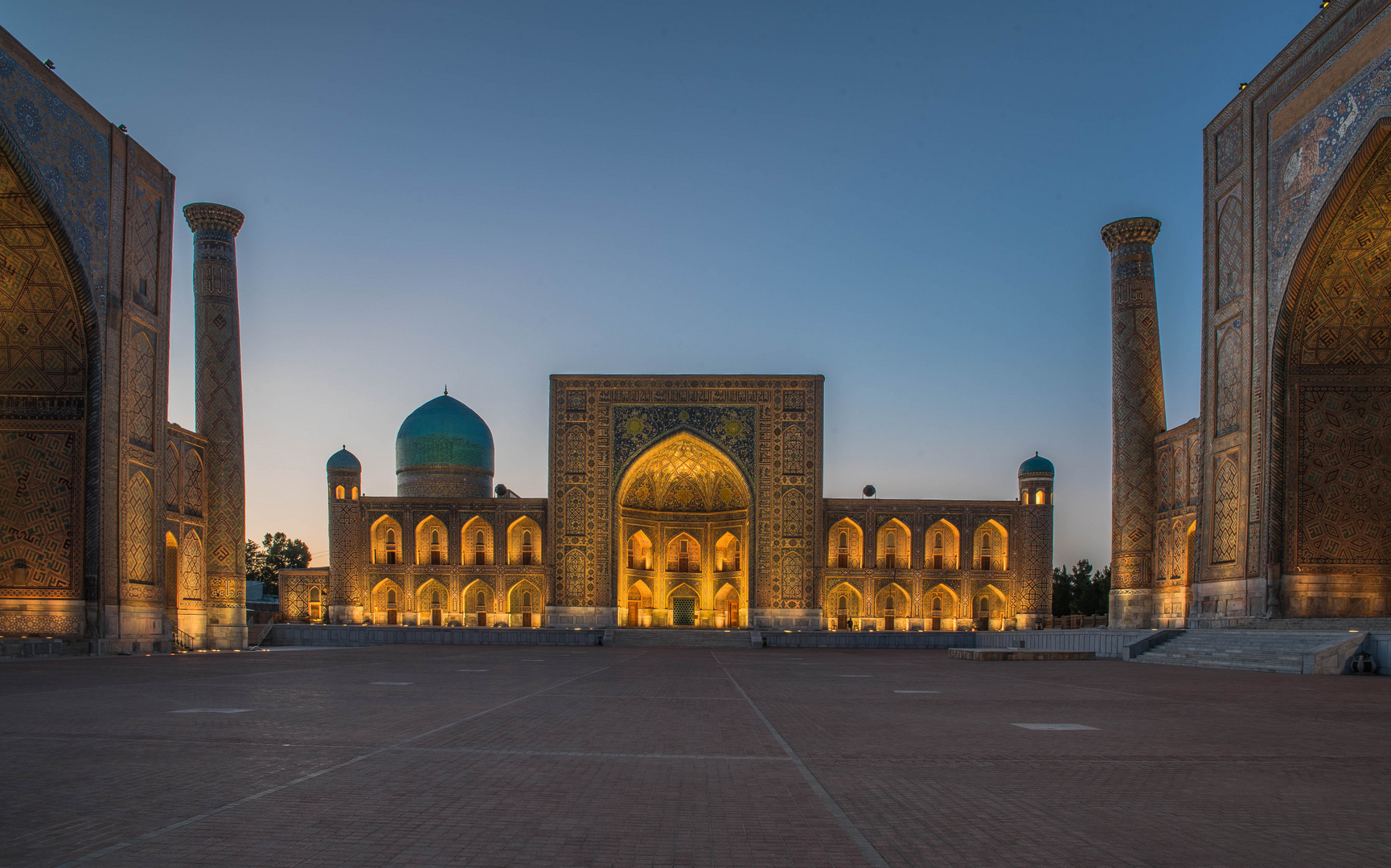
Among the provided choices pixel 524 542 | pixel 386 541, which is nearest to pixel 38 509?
pixel 386 541

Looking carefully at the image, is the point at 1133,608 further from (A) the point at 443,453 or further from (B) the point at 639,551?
(A) the point at 443,453

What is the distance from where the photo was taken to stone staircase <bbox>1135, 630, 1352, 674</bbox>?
11797 millimetres

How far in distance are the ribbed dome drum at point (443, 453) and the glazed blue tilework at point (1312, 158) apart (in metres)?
25.0

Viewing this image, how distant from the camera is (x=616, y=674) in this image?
393 inches

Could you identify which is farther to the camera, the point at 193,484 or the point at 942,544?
the point at 942,544

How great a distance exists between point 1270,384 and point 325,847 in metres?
15.8

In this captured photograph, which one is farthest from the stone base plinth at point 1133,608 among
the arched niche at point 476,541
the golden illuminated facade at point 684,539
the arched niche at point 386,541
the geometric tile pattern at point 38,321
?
the arched niche at point 386,541

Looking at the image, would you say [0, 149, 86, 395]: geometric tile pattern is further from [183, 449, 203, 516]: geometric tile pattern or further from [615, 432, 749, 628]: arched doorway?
[615, 432, 749, 628]: arched doorway

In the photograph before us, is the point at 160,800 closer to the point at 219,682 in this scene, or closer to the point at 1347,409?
the point at 219,682

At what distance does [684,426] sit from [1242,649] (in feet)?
58.9

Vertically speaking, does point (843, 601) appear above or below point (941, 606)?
above

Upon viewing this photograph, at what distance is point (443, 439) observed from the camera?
3375 centimetres

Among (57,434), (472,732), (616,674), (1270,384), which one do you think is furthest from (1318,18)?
(57,434)

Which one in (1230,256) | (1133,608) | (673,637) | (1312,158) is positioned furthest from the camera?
(673,637)
